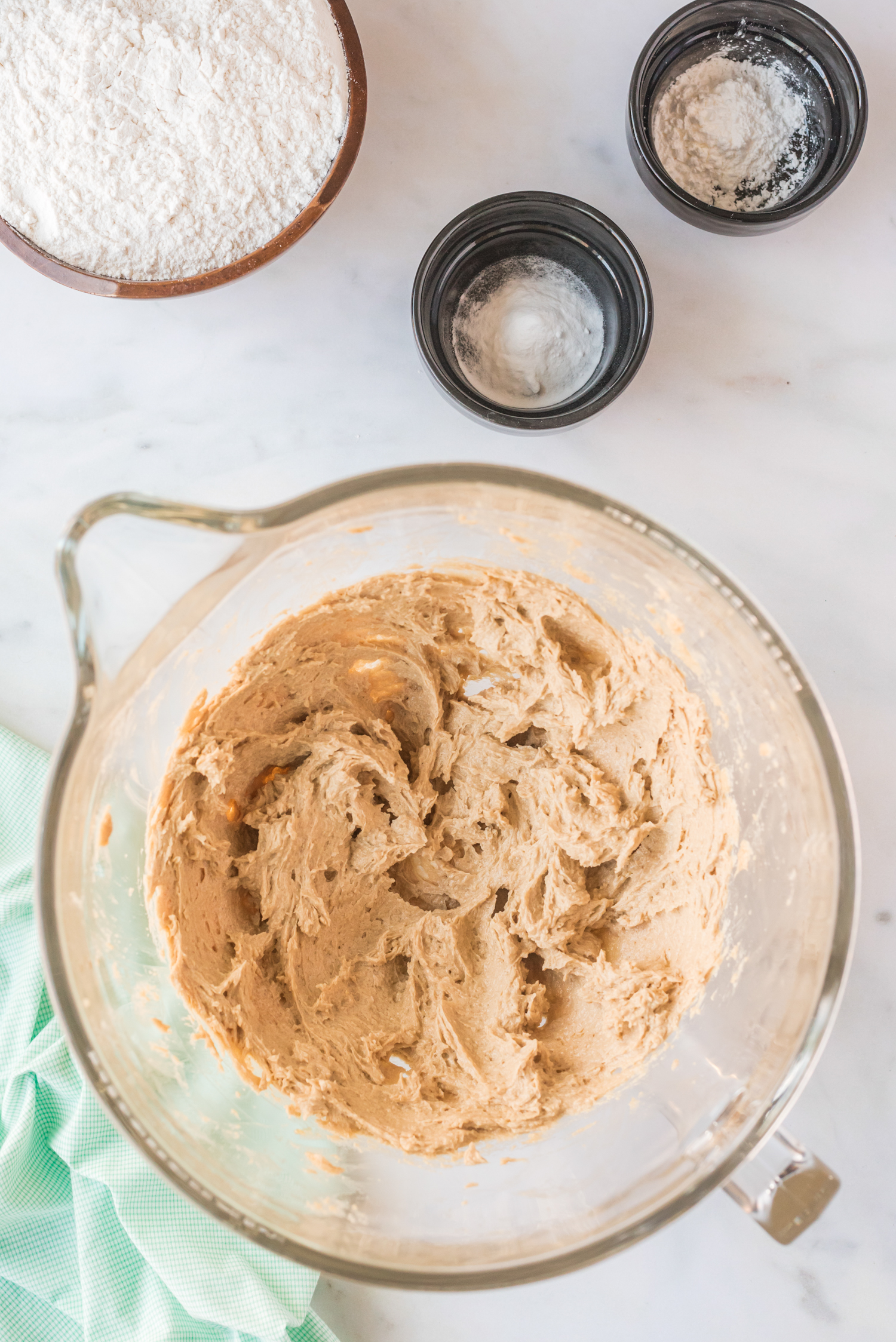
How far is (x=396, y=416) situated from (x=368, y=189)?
358mm

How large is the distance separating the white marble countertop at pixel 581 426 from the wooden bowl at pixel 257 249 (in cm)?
13

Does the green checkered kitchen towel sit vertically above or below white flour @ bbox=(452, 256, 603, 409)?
below

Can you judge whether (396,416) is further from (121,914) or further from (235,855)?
(121,914)

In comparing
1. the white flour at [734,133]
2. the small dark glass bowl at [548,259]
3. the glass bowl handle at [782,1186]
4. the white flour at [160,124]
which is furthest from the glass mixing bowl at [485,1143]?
the white flour at [734,133]

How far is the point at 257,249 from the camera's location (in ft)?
4.57

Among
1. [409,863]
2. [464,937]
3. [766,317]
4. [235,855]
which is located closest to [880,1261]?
[464,937]

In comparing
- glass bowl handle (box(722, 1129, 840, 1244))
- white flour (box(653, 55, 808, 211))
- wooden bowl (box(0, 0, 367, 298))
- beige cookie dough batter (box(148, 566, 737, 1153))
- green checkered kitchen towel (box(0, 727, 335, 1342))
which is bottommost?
green checkered kitchen towel (box(0, 727, 335, 1342))

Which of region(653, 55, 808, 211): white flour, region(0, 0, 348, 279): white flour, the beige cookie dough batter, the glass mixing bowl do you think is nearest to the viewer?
the glass mixing bowl

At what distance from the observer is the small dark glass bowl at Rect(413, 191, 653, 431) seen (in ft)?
4.58

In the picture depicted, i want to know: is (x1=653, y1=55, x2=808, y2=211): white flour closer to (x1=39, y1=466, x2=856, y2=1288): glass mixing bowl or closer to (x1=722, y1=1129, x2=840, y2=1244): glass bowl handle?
(x1=39, y1=466, x2=856, y2=1288): glass mixing bowl

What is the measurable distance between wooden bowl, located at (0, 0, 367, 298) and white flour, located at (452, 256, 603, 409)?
26 centimetres

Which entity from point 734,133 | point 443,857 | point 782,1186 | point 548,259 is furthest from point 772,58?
point 782,1186

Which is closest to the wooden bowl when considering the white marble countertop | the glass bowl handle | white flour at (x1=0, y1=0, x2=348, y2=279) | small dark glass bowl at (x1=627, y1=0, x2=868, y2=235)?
white flour at (x1=0, y1=0, x2=348, y2=279)

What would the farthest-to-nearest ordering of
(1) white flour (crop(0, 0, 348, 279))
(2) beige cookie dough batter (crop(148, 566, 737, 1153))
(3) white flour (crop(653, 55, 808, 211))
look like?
(3) white flour (crop(653, 55, 808, 211)) → (1) white flour (crop(0, 0, 348, 279)) → (2) beige cookie dough batter (crop(148, 566, 737, 1153))
